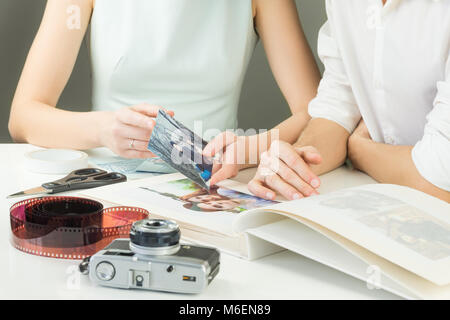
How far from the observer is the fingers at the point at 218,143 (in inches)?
41.7

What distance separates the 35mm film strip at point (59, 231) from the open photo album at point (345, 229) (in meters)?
0.10

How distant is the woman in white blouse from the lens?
1035 mm

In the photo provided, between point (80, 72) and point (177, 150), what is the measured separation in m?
1.01

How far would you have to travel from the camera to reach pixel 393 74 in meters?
1.24

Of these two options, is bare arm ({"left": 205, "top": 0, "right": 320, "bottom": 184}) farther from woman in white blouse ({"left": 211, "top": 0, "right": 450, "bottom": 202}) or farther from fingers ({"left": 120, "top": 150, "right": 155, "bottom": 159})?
fingers ({"left": 120, "top": 150, "right": 155, "bottom": 159})

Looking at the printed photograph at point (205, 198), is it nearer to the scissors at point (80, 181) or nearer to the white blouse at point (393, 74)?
the scissors at point (80, 181)

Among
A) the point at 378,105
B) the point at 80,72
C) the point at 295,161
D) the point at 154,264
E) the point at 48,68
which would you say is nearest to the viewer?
the point at 154,264

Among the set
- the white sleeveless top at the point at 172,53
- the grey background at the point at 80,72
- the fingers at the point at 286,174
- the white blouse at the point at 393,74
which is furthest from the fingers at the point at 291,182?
the grey background at the point at 80,72

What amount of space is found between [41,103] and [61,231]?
2.72 ft

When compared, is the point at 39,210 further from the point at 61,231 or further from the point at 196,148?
the point at 196,148

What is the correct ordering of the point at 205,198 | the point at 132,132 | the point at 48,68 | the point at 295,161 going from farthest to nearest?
the point at 48,68 → the point at 132,132 → the point at 295,161 → the point at 205,198

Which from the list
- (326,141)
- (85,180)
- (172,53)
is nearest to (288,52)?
(172,53)

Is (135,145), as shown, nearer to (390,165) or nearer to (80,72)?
(390,165)
